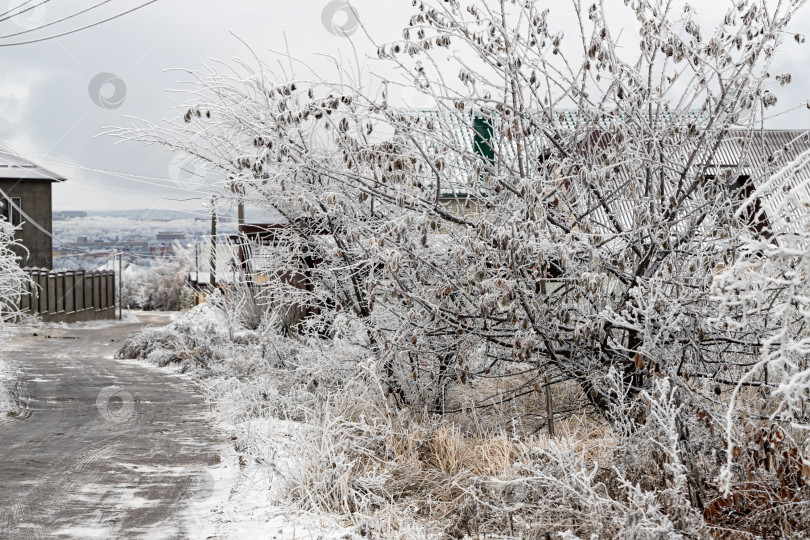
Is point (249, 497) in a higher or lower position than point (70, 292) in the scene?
lower

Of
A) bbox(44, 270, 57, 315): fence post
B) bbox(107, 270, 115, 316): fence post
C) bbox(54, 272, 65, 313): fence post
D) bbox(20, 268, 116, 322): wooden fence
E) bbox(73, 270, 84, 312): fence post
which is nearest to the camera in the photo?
bbox(20, 268, 116, 322): wooden fence

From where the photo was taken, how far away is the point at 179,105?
7320 mm

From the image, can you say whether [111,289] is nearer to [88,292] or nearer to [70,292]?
[88,292]

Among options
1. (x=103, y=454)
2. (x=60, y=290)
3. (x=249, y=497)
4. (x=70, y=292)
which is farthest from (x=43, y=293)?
(x=249, y=497)

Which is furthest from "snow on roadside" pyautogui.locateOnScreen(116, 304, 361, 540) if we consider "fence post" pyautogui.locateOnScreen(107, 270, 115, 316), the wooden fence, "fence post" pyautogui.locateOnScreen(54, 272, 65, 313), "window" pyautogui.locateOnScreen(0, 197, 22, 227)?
"window" pyautogui.locateOnScreen(0, 197, 22, 227)

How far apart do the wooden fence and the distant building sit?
265 centimetres

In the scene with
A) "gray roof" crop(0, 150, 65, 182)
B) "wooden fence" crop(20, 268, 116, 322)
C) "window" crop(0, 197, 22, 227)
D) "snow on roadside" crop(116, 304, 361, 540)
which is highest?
"gray roof" crop(0, 150, 65, 182)

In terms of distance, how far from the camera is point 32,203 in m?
33.0

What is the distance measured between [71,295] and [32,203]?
6.24 meters

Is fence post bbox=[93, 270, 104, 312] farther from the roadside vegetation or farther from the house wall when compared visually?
the roadside vegetation

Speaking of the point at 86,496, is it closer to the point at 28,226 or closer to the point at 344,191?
the point at 344,191

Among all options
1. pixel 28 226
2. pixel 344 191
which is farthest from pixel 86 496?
pixel 28 226

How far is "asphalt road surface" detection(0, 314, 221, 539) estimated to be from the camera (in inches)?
224

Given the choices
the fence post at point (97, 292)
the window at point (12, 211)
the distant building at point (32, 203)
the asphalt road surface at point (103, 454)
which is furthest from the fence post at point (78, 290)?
the asphalt road surface at point (103, 454)
